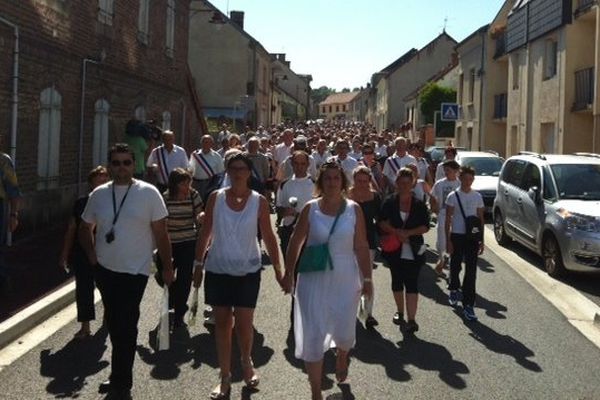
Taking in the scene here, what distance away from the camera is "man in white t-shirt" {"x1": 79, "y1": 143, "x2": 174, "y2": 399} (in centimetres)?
489

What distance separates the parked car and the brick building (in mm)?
8424

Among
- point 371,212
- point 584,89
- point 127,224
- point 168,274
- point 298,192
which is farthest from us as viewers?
point 584,89

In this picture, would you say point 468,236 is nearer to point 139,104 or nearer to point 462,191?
point 462,191

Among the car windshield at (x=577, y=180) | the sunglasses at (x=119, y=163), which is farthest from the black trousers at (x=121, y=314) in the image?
the car windshield at (x=577, y=180)

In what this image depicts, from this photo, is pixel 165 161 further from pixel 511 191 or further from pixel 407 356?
pixel 511 191

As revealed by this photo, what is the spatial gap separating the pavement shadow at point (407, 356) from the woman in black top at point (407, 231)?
369 mm

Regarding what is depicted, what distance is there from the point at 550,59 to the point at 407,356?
1977cm

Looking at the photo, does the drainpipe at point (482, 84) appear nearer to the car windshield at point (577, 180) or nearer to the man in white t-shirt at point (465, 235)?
the car windshield at point (577, 180)

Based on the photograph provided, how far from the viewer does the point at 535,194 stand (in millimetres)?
10742

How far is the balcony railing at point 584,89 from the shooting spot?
19.6 m

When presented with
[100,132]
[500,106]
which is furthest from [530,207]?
[500,106]

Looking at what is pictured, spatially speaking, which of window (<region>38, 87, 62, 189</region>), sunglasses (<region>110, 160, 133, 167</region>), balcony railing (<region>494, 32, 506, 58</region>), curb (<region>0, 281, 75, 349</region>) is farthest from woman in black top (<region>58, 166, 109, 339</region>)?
balcony railing (<region>494, 32, 506, 58</region>)

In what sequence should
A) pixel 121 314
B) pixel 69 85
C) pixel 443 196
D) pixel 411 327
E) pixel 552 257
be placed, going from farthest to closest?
pixel 69 85, pixel 552 257, pixel 443 196, pixel 411 327, pixel 121 314

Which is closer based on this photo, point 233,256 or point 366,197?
point 233,256
